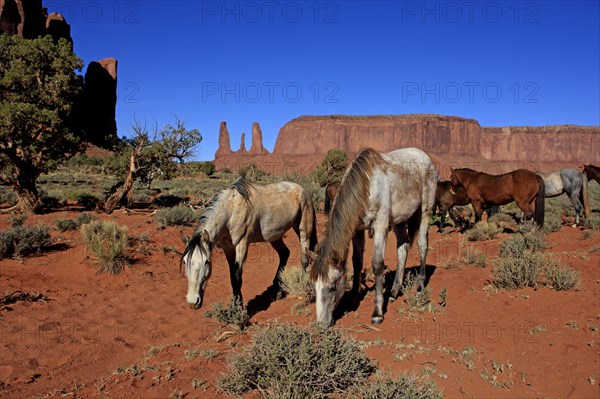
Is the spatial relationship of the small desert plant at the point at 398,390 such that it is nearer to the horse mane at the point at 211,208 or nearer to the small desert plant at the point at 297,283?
Result: the horse mane at the point at 211,208

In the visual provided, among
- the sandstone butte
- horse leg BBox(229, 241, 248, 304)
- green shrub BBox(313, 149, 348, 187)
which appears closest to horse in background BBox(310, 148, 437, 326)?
horse leg BBox(229, 241, 248, 304)

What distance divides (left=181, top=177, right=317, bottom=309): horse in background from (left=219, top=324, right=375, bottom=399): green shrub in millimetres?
1407

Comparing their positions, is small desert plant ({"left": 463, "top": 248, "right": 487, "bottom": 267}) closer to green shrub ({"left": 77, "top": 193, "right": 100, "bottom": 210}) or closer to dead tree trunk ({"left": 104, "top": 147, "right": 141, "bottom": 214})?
dead tree trunk ({"left": 104, "top": 147, "right": 141, "bottom": 214})

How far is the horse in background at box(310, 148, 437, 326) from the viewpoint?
4.70 m

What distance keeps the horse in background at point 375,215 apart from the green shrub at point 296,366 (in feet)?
2.72

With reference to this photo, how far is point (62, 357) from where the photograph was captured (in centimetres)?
524

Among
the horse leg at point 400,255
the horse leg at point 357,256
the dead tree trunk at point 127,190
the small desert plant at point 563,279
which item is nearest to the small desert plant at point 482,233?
the small desert plant at point 563,279

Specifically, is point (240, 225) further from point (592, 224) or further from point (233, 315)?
point (592, 224)

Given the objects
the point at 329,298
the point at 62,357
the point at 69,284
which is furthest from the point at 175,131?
the point at 329,298

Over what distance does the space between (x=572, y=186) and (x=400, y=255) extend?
12.9 metres

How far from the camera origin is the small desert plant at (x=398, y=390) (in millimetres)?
3117

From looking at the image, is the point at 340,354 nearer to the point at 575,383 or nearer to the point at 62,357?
the point at 575,383

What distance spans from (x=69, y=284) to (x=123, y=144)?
10.8 metres

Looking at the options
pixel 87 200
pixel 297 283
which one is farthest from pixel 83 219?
pixel 297 283
